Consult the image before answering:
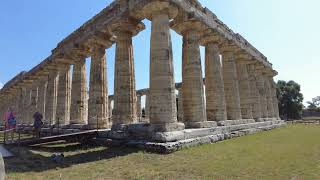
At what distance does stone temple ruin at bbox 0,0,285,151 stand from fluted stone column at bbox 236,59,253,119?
0.11 m

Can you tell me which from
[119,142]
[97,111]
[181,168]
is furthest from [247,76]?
[181,168]

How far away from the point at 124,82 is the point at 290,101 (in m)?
69.2

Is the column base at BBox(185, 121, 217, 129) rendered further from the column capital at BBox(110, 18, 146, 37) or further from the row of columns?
the column capital at BBox(110, 18, 146, 37)

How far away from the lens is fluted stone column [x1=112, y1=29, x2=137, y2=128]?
2086 cm

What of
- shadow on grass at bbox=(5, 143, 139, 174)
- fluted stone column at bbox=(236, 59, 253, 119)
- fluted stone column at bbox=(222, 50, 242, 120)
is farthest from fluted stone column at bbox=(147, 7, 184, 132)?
fluted stone column at bbox=(236, 59, 253, 119)

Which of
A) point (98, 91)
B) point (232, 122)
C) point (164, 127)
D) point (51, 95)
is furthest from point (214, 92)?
point (51, 95)

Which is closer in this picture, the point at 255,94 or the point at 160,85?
the point at 160,85

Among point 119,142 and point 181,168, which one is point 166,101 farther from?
point 181,168

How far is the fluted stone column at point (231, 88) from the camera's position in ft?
90.5

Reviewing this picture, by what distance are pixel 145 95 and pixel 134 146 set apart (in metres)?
36.4

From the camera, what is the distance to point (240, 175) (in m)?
10.4

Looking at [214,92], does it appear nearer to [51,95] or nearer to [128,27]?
[128,27]

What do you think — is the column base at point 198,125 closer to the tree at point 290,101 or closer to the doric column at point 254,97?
the doric column at point 254,97

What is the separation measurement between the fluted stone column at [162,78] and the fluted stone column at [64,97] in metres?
14.8
